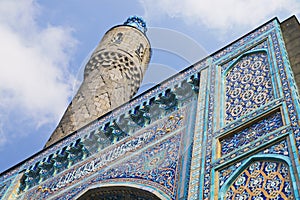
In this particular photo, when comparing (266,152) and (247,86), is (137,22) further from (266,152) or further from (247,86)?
(266,152)

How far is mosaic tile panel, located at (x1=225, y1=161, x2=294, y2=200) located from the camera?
336 cm

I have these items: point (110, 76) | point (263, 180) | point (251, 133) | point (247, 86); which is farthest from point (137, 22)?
point (263, 180)

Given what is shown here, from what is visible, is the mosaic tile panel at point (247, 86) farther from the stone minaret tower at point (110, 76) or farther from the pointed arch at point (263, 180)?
the stone minaret tower at point (110, 76)

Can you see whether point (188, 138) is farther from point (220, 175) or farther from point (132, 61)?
point (132, 61)

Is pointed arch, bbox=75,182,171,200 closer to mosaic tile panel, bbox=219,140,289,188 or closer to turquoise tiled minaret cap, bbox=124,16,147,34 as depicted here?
mosaic tile panel, bbox=219,140,289,188

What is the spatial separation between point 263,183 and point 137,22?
8.12 meters

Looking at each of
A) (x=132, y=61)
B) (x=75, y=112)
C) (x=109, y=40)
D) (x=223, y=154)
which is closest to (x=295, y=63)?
(x=223, y=154)

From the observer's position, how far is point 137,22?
11.3 meters

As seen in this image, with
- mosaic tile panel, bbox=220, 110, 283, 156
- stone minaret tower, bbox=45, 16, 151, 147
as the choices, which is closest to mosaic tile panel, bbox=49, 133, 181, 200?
mosaic tile panel, bbox=220, 110, 283, 156

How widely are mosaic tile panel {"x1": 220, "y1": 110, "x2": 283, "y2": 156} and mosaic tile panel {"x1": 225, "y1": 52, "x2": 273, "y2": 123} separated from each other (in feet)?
0.88

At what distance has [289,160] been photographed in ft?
11.5

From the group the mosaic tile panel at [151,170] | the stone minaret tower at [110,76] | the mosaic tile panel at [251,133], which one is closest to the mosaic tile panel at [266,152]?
the mosaic tile panel at [251,133]

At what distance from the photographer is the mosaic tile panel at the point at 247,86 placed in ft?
14.9

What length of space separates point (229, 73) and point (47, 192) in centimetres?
243
